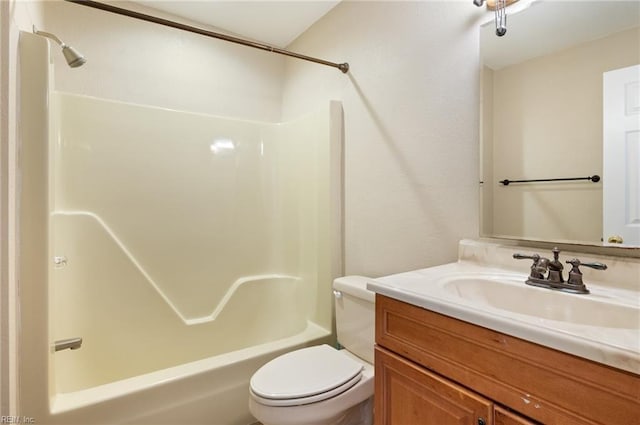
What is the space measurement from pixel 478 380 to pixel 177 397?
1.26 meters

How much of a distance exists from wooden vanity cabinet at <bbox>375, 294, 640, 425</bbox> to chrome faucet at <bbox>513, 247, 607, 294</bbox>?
0.36 metres

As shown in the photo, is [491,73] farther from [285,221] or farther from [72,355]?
[72,355]

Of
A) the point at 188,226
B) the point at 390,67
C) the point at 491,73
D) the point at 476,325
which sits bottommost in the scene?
the point at 476,325

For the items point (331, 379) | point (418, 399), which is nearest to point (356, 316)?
point (331, 379)

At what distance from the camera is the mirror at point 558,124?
985mm

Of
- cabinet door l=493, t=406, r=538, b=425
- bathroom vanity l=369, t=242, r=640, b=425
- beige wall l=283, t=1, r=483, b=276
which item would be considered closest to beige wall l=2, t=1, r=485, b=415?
beige wall l=283, t=1, r=483, b=276

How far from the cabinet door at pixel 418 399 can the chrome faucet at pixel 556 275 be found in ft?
1.37

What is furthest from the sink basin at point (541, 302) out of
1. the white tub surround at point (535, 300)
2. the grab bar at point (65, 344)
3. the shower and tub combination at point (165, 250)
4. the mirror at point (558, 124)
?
the grab bar at point (65, 344)

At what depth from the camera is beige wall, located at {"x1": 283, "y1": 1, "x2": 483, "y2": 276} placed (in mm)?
1355

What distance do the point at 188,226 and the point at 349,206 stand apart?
3.62 ft

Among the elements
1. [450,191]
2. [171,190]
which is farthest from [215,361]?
[450,191]

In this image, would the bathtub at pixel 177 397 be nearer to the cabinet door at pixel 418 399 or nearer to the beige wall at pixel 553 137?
the cabinet door at pixel 418 399

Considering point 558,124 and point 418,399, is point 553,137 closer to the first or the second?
point 558,124

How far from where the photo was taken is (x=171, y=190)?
2.14 meters
